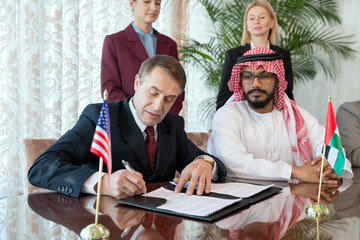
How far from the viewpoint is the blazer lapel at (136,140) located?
86.4 inches

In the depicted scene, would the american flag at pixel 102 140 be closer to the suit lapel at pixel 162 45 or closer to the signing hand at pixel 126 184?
the signing hand at pixel 126 184

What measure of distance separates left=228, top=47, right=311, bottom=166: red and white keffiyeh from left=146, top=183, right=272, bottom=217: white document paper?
1083 mm

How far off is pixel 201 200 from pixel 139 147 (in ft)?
2.10

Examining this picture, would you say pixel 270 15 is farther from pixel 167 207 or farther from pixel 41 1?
pixel 167 207

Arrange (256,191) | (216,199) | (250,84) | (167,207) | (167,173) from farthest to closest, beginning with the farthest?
(250,84), (167,173), (256,191), (216,199), (167,207)

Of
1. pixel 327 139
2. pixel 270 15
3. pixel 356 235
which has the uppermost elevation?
pixel 270 15

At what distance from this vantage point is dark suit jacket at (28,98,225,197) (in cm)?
186

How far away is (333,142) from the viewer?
180 cm

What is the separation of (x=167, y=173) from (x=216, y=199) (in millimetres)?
684

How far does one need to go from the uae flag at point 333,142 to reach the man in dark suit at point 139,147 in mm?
546

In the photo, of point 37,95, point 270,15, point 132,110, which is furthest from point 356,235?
point 37,95

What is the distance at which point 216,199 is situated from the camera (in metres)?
1.68

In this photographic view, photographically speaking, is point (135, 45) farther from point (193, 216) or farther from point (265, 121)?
point (193, 216)

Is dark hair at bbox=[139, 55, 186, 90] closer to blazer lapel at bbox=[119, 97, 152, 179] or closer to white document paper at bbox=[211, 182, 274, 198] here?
blazer lapel at bbox=[119, 97, 152, 179]
